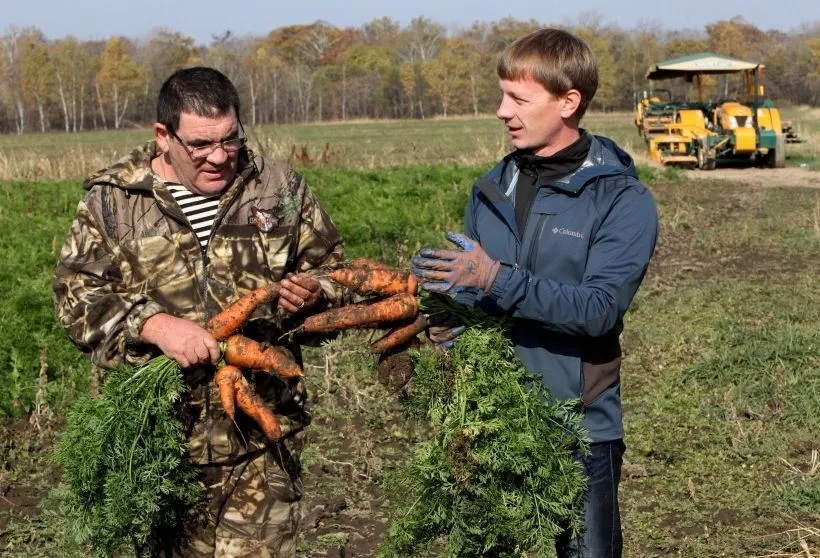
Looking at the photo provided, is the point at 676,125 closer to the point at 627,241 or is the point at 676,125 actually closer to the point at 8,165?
the point at 8,165

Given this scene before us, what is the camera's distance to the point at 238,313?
326 centimetres

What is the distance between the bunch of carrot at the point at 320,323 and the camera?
325cm

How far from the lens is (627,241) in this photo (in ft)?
9.64

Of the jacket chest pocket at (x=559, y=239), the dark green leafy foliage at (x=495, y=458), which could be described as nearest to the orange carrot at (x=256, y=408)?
the dark green leafy foliage at (x=495, y=458)

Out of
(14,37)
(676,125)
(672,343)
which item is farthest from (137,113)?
(672,343)

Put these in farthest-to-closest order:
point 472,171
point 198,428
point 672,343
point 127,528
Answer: point 472,171, point 672,343, point 198,428, point 127,528

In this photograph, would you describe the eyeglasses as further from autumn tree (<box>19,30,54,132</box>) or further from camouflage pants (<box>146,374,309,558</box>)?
autumn tree (<box>19,30,54,132</box>)

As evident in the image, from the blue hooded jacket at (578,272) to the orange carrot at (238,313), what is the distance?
627 millimetres

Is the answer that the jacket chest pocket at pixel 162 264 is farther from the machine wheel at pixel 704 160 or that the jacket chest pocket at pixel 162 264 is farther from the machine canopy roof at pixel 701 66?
the machine canopy roof at pixel 701 66

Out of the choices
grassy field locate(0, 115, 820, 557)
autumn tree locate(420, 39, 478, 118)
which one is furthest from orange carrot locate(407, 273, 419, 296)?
autumn tree locate(420, 39, 478, 118)

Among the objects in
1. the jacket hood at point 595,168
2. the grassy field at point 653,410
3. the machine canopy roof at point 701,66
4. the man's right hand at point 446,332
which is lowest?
the grassy field at point 653,410

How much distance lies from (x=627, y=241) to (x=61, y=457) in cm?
184

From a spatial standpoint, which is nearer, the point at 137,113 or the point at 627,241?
the point at 627,241

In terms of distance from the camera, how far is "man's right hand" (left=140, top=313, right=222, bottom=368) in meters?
3.12
